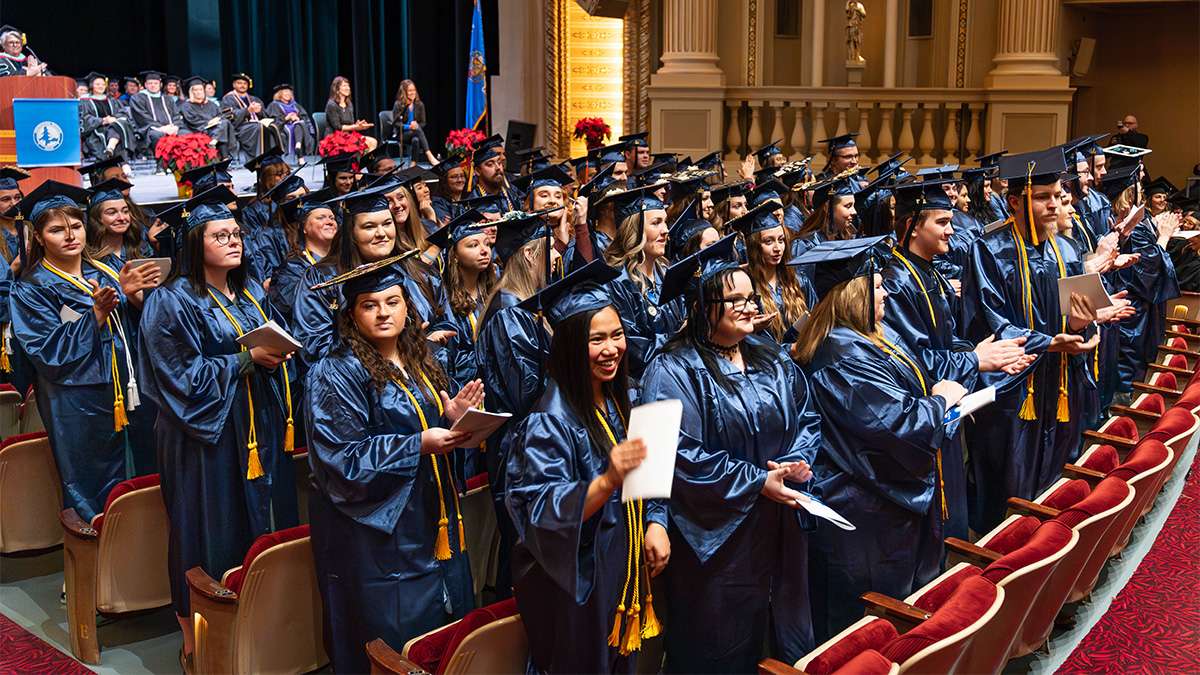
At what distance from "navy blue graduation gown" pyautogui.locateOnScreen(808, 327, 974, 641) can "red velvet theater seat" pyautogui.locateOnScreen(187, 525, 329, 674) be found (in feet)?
5.72

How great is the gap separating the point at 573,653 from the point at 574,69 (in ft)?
49.8

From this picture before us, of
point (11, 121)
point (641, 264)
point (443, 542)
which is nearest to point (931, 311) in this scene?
point (641, 264)

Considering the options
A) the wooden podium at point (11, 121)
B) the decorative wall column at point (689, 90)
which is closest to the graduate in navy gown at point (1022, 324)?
the wooden podium at point (11, 121)

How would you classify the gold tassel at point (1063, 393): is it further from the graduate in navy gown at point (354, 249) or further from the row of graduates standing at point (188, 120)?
the row of graduates standing at point (188, 120)

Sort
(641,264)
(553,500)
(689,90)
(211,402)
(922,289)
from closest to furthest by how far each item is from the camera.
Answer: (553,500)
(211,402)
(922,289)
(641,264)
(689,90)

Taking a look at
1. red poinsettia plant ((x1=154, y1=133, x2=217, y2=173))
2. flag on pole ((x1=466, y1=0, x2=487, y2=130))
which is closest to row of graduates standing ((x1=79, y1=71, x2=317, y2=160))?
flag on pole ((x1=466, y1=0, x2=487, y2=130))

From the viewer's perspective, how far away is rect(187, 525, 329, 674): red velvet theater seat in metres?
3.49

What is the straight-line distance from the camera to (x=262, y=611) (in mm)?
3561

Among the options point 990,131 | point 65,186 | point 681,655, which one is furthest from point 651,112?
point 681,655

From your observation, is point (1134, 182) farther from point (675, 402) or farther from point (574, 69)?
point (574, 69)

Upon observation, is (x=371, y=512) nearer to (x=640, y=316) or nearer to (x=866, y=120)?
(x=640, y=316)

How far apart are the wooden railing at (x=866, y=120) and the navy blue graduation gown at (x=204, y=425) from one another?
9.97m

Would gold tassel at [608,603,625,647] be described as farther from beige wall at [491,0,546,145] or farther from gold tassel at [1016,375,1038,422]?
beige wall at [491,0,546,145]

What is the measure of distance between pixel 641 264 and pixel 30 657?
3068mm
